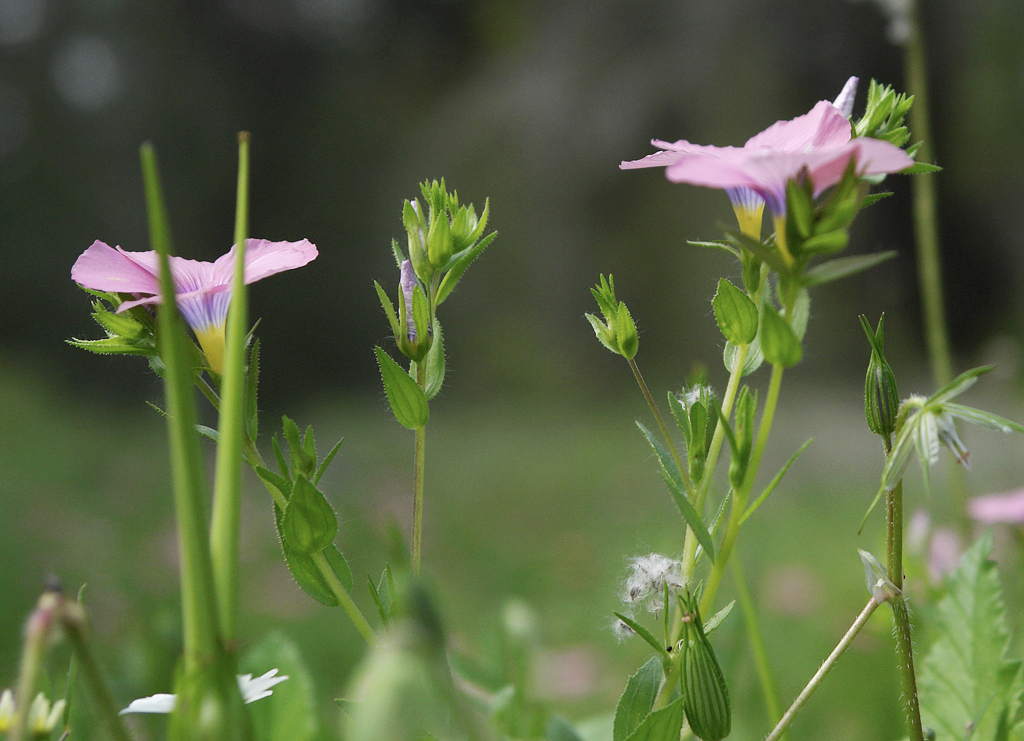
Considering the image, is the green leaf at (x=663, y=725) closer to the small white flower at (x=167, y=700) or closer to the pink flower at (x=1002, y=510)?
the small white flower at (x=167, y=700)

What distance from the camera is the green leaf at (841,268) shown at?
174 millimetres

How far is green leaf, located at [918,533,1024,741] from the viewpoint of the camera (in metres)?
0.27

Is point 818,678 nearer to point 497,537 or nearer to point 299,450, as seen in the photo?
point 299,450

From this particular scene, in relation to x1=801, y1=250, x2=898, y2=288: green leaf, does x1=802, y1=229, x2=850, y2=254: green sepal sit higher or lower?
higher

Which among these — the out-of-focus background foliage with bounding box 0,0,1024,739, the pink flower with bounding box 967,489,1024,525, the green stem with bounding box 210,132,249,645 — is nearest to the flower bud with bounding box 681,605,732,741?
the green stem with bounding box 210,132,249,645

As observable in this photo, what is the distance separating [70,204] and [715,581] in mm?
3478

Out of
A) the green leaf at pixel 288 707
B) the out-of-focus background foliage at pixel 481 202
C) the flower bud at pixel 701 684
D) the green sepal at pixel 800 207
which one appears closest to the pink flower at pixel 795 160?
the green sepal at pixel 800 207

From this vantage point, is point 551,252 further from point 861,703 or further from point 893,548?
point 893,548

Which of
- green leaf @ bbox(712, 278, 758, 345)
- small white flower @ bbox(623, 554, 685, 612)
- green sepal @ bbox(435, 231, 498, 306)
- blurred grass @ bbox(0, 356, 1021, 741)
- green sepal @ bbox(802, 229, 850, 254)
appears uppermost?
green sepal @ bbox(435, 231, 498, 306)

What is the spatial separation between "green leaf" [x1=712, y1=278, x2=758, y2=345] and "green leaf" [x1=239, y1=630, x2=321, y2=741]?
18 cm

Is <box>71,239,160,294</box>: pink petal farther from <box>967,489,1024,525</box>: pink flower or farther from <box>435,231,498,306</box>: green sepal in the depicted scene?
<box>967,489,1024,525</box>: pink flower

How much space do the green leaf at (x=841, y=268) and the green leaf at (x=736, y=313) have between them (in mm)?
19

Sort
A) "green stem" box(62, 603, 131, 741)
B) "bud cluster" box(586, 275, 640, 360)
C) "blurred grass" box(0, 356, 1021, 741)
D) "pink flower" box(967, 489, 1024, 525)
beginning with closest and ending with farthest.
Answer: "green stem" box(62, 603, 131, 741), "bud cluster" box(586, 275, 640, 360), "pink flower" box(967, 489, 1024, 525), "blurred grass" box(0, 356, 1021, 741)

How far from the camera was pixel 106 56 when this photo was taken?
3.28 m
